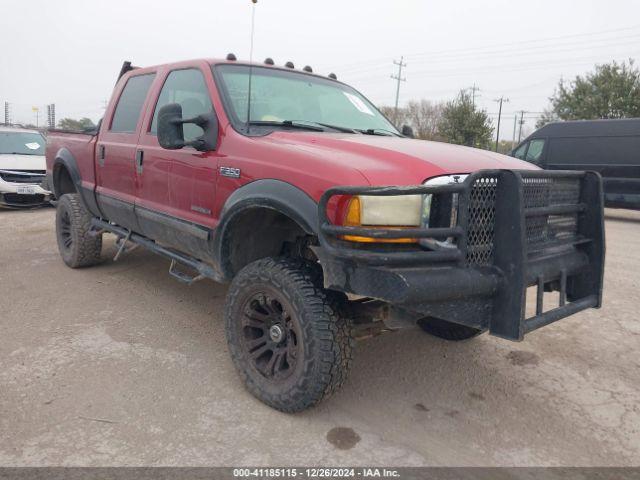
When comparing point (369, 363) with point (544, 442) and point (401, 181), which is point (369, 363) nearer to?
point (544, 442)

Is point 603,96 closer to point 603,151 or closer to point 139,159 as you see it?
point 603,151

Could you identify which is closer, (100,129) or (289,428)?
(289,428)

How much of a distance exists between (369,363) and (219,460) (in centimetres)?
138

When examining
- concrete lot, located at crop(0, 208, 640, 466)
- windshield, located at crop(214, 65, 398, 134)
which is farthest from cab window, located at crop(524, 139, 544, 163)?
windshield, located at crop(214, 65, 398, 134)

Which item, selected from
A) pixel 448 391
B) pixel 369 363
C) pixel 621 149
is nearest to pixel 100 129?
pixel 369 363

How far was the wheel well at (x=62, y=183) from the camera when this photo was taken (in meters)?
5.79

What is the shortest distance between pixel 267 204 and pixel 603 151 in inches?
433

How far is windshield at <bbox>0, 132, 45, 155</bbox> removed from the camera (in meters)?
10.9

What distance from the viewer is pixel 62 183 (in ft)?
19.3

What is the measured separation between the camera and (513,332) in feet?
7.59

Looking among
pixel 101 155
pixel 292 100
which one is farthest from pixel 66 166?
pixel 292 100

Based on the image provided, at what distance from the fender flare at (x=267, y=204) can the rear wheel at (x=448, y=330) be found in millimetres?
1495

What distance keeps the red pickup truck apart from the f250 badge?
0.06 feet

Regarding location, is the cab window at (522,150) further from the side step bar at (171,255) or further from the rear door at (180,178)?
the rear door at (180,178)
